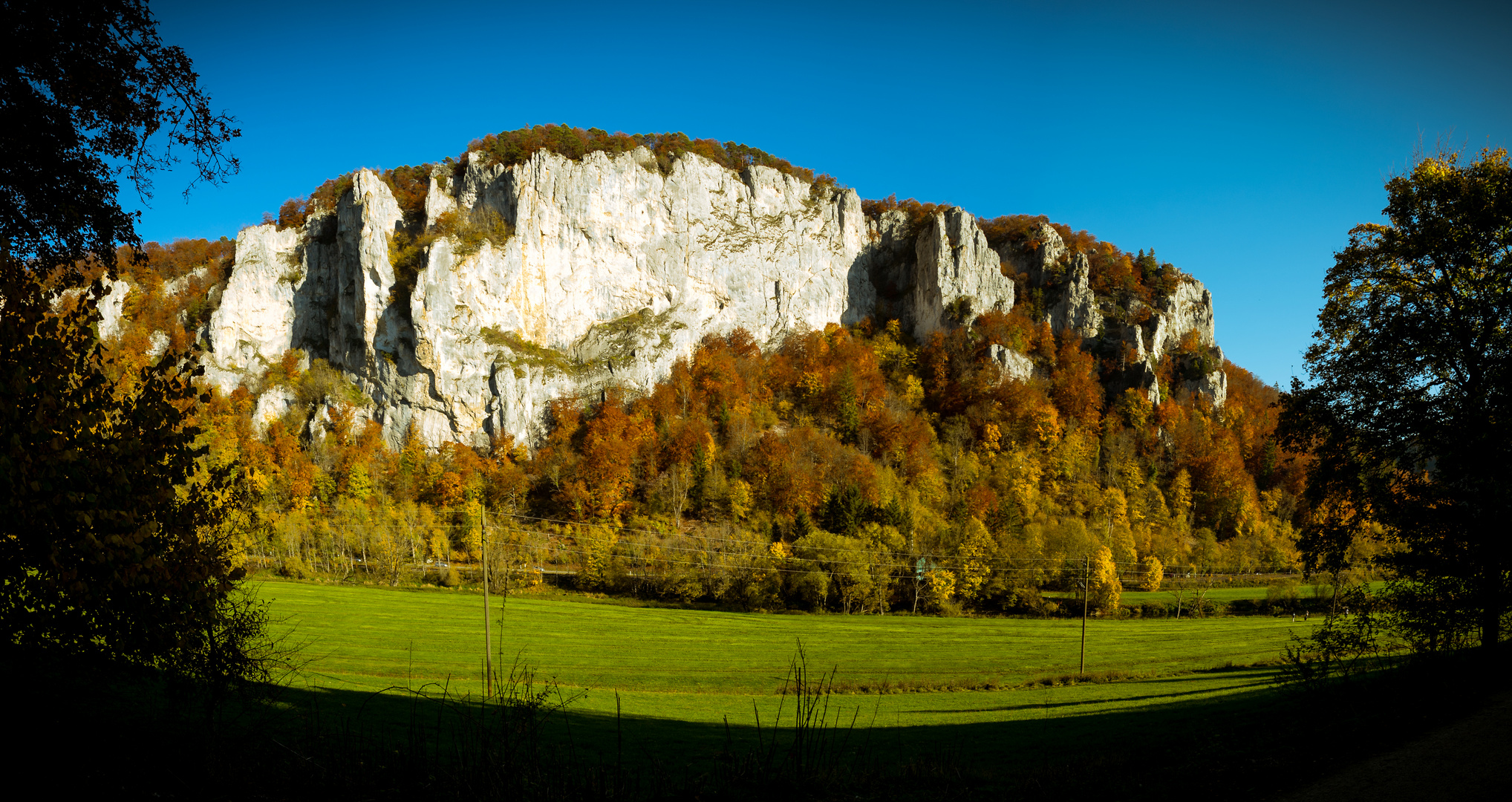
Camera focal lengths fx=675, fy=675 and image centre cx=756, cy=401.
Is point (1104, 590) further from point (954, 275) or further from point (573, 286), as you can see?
point (573, 286)

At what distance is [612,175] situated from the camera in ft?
276

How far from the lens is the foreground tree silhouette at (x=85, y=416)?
5.50m

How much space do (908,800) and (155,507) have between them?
23.8 ft

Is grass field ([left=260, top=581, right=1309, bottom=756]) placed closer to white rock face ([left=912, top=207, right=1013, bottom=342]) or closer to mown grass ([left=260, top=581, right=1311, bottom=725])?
mown grass ([left=260, top=581, right=1311, bottom=725])

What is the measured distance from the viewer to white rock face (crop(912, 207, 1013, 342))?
92.6m

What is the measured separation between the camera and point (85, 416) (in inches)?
242

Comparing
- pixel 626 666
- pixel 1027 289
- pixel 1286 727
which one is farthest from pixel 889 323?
pixel 1286 727

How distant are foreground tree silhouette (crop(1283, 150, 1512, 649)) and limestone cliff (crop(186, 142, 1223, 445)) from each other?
6726 centimetres

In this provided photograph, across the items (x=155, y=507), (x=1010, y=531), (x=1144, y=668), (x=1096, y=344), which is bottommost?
(x=1144, y=668)

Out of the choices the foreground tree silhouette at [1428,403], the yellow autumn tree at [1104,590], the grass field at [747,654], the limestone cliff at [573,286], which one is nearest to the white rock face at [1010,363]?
the limestone cliff at [573,286]

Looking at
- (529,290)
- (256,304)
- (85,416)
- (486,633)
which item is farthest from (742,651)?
(256,304)

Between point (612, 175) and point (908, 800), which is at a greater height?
point (612, 175)

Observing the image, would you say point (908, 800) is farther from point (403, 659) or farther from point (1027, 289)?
point (1027, 289)

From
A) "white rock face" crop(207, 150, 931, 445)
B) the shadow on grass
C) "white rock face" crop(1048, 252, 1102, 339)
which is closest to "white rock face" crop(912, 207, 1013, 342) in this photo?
"white rock face" crop(1048, 252, 1102, 339)
